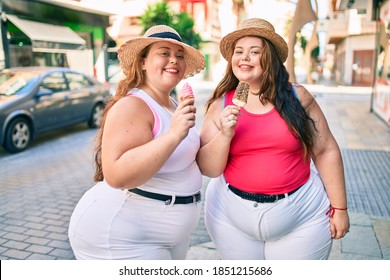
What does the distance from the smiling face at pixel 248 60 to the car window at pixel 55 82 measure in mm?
6949

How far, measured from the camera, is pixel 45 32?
47.0 ft

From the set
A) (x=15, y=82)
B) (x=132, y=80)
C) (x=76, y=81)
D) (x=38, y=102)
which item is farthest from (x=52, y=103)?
(x=132, y=80)

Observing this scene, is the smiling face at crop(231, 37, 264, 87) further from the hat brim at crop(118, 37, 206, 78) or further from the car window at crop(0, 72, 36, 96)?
the car window at crop(0, 72, 36, 96)

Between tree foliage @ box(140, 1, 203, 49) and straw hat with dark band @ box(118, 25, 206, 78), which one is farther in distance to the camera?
tree foliage @ box(140, 1, 203, 49)

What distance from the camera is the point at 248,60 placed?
1812 millimetres

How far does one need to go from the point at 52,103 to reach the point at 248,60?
7.05 meters

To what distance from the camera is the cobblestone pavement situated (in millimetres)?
3496

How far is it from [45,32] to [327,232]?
1462 centimetres

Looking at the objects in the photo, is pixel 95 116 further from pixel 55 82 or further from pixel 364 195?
pixel 364 195

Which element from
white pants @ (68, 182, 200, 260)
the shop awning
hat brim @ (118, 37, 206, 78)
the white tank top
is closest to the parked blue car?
the shop awning

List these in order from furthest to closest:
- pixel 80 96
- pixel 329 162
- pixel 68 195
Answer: pixel 80 96, pixel 68 195, pixel 329 162

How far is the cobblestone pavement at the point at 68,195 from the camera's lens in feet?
11.5
